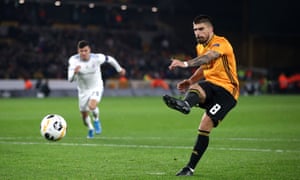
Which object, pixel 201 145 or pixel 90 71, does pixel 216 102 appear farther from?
pixel 90 71

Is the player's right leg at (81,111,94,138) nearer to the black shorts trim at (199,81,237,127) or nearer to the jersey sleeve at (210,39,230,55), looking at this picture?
the black shorts trim at (199,81,237,127)

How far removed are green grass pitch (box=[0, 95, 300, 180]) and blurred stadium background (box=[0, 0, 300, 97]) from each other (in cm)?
2901

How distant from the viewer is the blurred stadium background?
176 ft

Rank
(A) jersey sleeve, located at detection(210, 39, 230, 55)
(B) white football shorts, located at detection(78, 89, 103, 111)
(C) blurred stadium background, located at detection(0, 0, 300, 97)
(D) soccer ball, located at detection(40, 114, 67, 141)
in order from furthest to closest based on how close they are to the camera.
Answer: (C) blurred stadium background, located at detection(0, 0, 300, 97) < (B) white football shorts, located at detection(78, 89, 103, 111) < (D) soccer ball, located at detection(40, 114, 67, 141) < (A) jersey sleeve, located at detection(210, 39, 230, 55)

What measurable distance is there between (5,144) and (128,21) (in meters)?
49.7

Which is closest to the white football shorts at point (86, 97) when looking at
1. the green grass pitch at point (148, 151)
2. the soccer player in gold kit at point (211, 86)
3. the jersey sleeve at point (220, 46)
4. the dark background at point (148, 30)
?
the green grass pitch at point (148, 151)

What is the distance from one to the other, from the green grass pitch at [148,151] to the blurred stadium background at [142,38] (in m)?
29.0

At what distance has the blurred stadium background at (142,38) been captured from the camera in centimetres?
5351

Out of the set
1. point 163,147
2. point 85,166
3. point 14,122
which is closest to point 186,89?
point 85,166

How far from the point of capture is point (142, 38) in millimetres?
63031

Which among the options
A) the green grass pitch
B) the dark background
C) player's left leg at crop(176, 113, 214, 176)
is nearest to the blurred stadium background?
the dark background

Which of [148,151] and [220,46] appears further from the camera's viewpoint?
[148,151]

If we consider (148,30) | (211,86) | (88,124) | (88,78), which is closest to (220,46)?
(211,86)

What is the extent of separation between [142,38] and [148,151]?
49228 mm
